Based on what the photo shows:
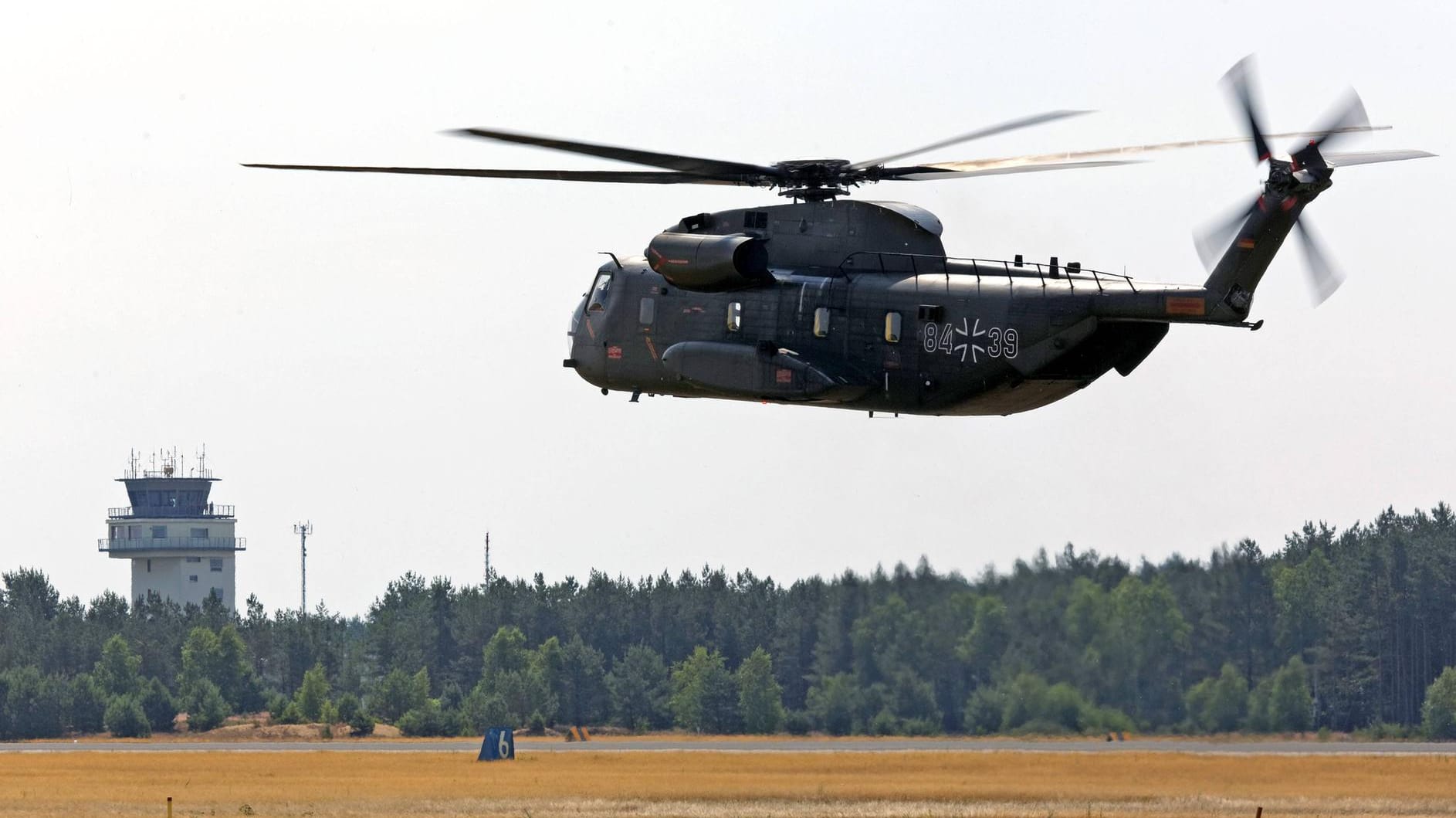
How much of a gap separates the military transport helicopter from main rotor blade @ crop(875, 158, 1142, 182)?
0.04 metres

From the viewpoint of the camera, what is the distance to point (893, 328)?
34031mm

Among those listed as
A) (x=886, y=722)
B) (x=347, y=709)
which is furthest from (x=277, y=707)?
(x=886, y=722)

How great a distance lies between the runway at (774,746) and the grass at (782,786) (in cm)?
66

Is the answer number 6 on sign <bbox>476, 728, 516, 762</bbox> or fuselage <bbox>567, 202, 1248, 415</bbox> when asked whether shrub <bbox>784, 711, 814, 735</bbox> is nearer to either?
fuselage <bbox>567, 202, 1248, 415</bbox>

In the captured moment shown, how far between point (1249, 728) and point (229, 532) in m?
148

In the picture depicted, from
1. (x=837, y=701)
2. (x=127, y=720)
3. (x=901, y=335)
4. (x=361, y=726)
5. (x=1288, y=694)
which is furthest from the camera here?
(x=127, y=720)

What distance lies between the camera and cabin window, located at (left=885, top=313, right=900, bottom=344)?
112ft

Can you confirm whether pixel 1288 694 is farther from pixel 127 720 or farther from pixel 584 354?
pixel 127 720

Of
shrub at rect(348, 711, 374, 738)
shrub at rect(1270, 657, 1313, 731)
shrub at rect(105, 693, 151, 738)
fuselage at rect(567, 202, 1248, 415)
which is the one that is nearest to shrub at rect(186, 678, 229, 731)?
shrub at rect(105, 693, 151, 738)

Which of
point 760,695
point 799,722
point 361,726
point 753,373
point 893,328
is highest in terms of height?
point 893,328

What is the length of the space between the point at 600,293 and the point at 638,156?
5.01 metres

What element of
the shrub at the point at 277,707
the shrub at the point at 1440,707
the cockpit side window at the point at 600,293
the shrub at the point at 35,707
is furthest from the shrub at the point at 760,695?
the shrub at the point at 35,707

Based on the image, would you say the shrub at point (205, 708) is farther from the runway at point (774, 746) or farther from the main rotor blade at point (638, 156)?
the main rotor blade at point (638, 156)

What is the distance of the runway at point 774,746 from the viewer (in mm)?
52219
